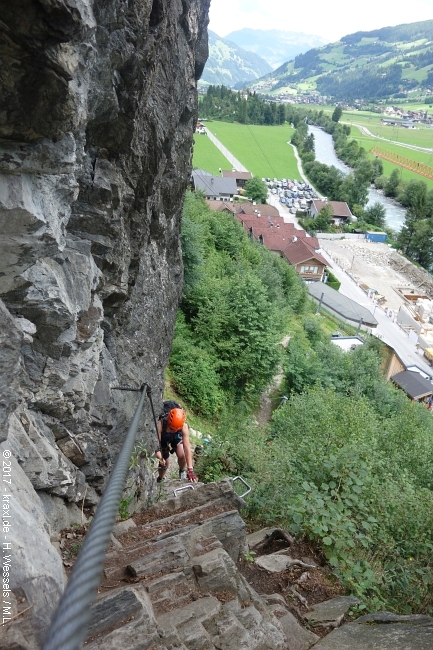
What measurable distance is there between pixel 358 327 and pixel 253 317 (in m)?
31.3

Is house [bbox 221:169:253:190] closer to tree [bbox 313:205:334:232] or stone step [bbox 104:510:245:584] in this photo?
tree [bbox 313:205:334:232]

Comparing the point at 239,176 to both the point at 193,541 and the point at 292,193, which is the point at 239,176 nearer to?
the point at 292,193

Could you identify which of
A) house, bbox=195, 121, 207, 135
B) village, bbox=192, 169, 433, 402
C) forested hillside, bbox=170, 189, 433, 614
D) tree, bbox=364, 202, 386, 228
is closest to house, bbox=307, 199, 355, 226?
A: village, bbox=192, 169, 433, 402

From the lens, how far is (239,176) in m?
101

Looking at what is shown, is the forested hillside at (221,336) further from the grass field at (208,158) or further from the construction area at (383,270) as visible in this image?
the grass field at (208,158)

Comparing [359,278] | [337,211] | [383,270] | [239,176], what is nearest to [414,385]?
[359,278]

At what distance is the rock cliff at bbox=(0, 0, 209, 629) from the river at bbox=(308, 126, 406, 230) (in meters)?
99.9

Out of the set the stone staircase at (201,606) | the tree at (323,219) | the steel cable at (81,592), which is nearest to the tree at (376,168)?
the tree at (323,219)

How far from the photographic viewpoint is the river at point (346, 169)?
107 metres

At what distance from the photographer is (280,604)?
21.0 feet

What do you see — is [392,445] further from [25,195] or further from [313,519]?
[25,195]

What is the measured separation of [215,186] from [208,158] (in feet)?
88.1

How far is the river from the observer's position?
4202 inches

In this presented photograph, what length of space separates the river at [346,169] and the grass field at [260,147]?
38.8ft
